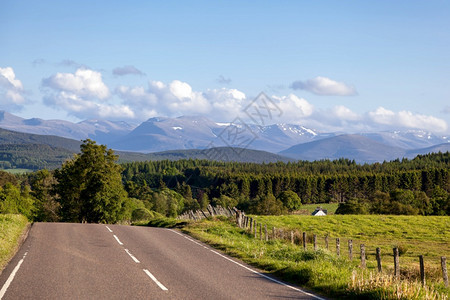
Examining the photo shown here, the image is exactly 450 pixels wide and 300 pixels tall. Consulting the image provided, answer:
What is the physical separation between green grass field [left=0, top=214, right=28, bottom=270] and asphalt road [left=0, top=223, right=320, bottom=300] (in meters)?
0.47

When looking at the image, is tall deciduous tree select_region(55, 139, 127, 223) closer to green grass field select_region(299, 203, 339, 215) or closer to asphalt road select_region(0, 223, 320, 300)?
asphalt road select_region(0, 223, 320, 300)

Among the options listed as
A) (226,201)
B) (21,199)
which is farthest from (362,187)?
(21,199)

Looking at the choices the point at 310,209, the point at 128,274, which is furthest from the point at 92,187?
the point at 310,209

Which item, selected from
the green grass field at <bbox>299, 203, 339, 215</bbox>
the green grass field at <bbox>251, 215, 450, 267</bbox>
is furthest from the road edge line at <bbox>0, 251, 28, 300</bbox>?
the green grass field at <bbox>299, 203, 339, 215</bbox>

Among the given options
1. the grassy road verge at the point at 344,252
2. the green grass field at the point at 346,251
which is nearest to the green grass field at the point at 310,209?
the grassy road verge at the point at 344,252

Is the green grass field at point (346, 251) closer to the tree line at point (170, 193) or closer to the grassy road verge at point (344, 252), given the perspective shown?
the grassy road verge at point (344, 252)

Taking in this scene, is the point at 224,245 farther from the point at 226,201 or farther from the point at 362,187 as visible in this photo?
the point at 362,187

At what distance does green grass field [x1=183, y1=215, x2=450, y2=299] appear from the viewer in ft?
45.2

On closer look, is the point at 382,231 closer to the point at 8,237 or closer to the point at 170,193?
the point at 8,237

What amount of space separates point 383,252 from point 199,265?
26.3 m

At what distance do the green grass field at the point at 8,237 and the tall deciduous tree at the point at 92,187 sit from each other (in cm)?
3044

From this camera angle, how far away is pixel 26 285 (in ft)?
45.3

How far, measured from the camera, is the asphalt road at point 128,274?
13.1m

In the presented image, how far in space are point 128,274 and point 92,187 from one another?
5124 centimetres
